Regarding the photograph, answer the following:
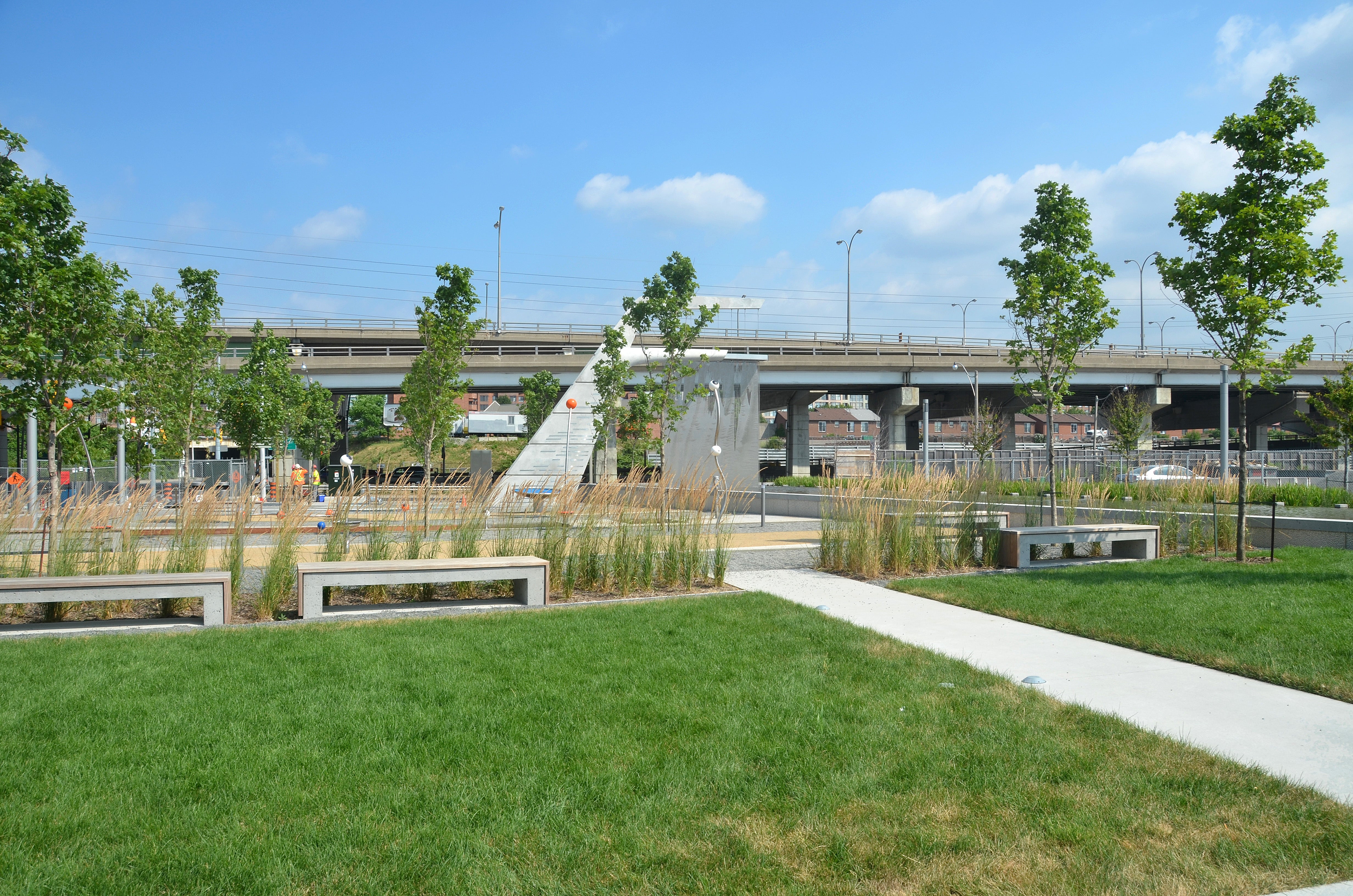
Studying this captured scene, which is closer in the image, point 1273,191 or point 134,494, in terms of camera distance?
point 134,494

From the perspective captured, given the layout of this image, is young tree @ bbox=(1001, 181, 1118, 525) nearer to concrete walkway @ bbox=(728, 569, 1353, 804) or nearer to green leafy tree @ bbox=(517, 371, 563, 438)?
concrete walkway @ bbox=(728, 569, 1353, 804)

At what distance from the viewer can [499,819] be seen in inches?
128

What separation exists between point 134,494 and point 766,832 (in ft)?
22.9

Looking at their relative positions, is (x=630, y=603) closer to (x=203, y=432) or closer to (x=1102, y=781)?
(x=1102, y=781)

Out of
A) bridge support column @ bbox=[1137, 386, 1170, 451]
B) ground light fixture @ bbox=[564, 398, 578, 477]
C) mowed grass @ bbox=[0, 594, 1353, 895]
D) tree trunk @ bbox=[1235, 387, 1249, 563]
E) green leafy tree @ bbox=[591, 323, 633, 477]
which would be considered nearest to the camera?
mowed grass @ bbox=[0, 594, 1353, 895]

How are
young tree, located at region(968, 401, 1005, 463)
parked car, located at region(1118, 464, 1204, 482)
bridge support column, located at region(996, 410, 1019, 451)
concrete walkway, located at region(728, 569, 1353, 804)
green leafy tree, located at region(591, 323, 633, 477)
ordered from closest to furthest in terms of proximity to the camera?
1. concrete walkway, located at region(728, 569, 1353, 804)
2. parked car, located at region(1118, 464, 1204, 482)
3. green leafy tree, located at region(591, 323, 633, 477)
4. young tree, located at region(968, 401, 1005, 463)
5. bridge support column, located at region(996, 410, 1019, 451)

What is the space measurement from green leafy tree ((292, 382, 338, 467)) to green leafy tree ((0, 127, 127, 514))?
26.7 meters

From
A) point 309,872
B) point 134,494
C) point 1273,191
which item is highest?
point 1273,191

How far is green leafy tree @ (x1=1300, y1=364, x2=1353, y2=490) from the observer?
891 inches

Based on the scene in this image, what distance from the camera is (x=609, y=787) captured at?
355 centimetres

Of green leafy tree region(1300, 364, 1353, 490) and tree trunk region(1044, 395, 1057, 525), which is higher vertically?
green leafy tree region(1300, 364, 1353, 490)

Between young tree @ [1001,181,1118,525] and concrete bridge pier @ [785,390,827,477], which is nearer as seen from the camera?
young tree @ [1001,181,1118,525]

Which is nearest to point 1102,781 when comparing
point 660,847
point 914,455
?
point 660,847

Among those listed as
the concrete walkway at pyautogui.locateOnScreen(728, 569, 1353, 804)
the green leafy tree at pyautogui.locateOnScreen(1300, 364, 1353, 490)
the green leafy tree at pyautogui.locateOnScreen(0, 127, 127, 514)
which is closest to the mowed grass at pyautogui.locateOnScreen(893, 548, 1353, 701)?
the concrete walkway at pyautogui.locateOnScreen(728, 569, 1353, 804)
